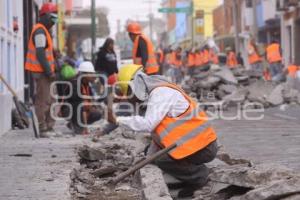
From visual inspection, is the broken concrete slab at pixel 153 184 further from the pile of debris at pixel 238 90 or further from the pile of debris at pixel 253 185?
the pile of debris at pixel 238 90

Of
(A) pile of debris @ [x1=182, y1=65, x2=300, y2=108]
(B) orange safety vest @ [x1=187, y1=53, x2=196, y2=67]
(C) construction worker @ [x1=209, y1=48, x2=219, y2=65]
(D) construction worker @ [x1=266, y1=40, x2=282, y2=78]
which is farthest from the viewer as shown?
(B) orange safety vest @ [x1=187, y1=53, x2=196, y2=67]

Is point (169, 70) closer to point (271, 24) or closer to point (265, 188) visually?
point (271, 24)

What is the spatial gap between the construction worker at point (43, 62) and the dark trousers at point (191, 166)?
4.58 metres

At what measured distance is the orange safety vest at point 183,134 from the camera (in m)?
7.77

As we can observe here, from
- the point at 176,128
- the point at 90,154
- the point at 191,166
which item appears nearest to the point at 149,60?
the point at 90,154

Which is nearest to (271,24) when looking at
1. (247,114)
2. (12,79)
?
(247,114)

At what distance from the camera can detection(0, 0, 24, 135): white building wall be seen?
13312 mm

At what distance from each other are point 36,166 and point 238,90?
13.8 m

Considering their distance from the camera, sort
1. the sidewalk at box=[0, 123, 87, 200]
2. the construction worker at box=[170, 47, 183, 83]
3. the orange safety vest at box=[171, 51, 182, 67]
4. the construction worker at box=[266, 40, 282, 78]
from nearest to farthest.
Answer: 1. the sidewalk at box=[0, 123, 87, 200]
2. the construction worker at box=[266, 40, 282, 78]
3. the construction worker at box=[170, 47, 183, 83]
4. the orange safety vest at box=[171, 51, 182, 67]

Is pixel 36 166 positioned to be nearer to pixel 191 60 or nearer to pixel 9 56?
pixel 9 56

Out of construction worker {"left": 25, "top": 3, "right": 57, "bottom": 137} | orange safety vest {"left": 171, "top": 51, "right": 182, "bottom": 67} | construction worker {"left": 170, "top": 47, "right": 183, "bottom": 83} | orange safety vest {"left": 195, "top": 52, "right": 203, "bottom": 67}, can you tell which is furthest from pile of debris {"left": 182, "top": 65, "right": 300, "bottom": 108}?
orange safety vest {"left": 171, "top": 51, "right": 182, "bottom": 67}

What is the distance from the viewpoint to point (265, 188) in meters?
6.39

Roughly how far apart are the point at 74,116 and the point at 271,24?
127 ft

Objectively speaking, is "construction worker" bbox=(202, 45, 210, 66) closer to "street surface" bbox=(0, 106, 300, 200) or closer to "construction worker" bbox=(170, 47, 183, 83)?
"construction worker" bbox=(170, 47, 183, 83)
